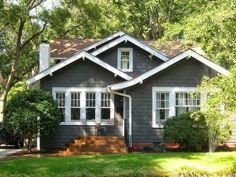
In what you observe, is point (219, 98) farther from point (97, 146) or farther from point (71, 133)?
point (71, 133)

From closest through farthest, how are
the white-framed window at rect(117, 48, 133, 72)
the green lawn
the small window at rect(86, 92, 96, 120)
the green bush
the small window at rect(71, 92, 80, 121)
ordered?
the green lawn, the green bush, the small window at rect(71, 92, 80, 121), the small window at rect(86, 92, 96, 120), the white-framed window at rect(117, 48, 133, 72)

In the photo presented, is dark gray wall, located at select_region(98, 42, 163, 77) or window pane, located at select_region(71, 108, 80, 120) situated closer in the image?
window pane, located at select_region(71, 108, 80, 120)

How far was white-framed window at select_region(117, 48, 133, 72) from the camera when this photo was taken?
24.2 m

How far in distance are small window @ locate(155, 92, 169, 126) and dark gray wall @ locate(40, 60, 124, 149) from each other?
7.04 feet

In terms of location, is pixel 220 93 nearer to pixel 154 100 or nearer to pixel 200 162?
pixel 200 162

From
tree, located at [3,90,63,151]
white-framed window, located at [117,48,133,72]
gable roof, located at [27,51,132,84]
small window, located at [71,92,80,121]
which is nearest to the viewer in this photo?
tree, located at [3,90,63,151]

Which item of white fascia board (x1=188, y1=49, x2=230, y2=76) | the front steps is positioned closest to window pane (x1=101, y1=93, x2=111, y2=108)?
the front steps

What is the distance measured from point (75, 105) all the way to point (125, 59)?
4562 mm

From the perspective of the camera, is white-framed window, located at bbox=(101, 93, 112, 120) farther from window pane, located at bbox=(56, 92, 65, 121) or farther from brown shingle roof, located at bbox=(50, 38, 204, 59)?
brown shingle roof, located at bbox=(50, 38, 204, 59)

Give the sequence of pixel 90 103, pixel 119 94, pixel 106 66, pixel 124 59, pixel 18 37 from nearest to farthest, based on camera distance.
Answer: pixel 119 94 < pixel 106 66 < pixel 90 103 < pixel 124 59 < pixel 18 37

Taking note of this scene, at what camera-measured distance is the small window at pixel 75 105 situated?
71.8 ft

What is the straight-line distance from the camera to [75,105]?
2189 centimetres

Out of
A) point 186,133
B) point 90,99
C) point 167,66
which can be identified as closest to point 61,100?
point 90,99

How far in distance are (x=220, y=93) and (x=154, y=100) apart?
8194 millimetres
